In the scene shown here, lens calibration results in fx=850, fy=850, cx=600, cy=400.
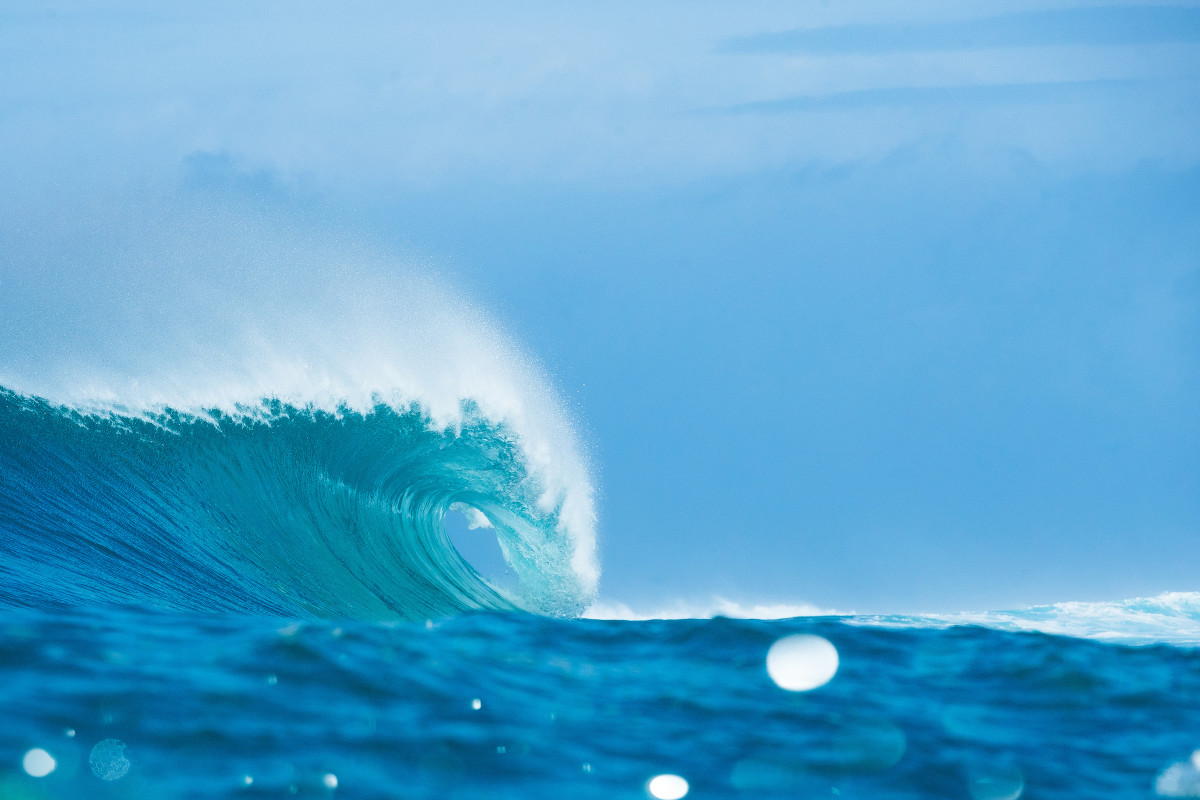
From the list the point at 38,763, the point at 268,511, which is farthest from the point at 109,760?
the point at 268,511

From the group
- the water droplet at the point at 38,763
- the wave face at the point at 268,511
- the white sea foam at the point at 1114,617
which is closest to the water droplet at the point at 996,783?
the water droplet at the point at 38,763

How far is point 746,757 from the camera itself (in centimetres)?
297

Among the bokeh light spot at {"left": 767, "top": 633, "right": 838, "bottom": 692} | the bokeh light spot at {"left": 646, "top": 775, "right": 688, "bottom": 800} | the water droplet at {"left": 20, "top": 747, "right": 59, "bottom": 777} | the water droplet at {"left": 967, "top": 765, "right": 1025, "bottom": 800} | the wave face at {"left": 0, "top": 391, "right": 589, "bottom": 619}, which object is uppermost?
the wave face at {"left": 0, "top": 391, "right": 589, "bottom": 619}

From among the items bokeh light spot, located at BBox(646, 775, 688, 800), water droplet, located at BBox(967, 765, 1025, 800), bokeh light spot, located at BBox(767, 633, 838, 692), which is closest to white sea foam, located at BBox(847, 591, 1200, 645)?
bokeh light spot, located at BBox(767, 633, 838, 692)

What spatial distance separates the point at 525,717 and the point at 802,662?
66.5 inches

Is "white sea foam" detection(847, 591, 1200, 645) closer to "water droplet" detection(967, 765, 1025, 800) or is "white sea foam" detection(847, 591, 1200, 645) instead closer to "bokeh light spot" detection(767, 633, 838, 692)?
"bokeh light spot" detection(767, 633, 838, 692)

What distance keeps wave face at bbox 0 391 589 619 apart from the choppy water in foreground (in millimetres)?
2211

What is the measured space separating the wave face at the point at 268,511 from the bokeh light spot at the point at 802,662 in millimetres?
3898

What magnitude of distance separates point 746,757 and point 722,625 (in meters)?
1.65

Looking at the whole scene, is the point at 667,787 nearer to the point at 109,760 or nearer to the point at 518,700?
the point at 518,700

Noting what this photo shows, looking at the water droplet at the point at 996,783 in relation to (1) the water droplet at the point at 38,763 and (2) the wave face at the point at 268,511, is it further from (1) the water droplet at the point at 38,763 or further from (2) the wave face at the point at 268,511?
(2) the wave face at the point at 268,511

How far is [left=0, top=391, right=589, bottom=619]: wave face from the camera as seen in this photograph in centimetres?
659

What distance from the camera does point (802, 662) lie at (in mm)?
4219

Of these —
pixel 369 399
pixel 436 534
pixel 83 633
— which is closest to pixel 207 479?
pixel 369 399
